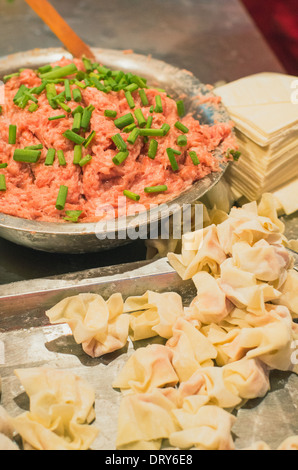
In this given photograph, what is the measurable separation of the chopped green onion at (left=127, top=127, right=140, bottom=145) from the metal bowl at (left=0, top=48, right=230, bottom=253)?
39cm

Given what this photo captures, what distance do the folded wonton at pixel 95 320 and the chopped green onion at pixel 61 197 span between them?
1.56ft

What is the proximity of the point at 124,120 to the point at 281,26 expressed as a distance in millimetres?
3395

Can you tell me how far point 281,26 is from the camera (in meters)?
4.81

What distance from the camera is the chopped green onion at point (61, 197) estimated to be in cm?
218

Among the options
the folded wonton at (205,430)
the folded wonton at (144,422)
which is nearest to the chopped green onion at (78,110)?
the folded wonton at (144,422)

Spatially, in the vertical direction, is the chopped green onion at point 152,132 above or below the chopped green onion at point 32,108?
below

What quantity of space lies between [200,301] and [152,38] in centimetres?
349

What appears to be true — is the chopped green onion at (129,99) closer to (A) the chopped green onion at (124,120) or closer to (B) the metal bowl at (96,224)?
(A) the chopped green onion at (124,120)

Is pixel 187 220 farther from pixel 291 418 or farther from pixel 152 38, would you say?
pixel 152 38

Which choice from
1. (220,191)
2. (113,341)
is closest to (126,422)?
(113,341)

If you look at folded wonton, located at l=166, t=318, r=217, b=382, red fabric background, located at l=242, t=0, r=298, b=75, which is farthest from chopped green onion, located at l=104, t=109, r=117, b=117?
red fabric background, located at l=242, t=0, r=298, b=75

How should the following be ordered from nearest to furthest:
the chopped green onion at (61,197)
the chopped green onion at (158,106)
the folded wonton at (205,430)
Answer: the folded wonton at (205,430)
the chopped green onion at (61,197)
the chopped green onion at (158,106)

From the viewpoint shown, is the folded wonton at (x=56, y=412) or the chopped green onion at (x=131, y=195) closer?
the folded wonton at (x=56, y=412)

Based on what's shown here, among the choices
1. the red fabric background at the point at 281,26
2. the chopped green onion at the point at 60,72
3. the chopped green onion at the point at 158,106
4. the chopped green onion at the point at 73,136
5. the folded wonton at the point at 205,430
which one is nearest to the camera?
the folded wonton at the point at 205,430
